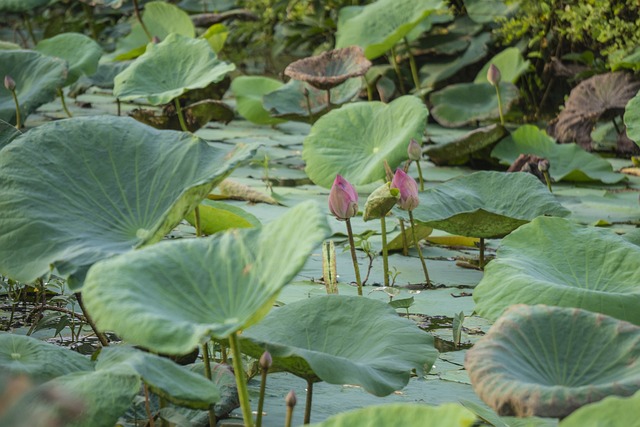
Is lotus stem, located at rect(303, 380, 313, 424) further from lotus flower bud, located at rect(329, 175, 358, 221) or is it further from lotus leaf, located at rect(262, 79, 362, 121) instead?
lotus leaf, located at rect(262, 79, 362, 121)

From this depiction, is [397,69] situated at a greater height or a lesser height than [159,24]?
lesser

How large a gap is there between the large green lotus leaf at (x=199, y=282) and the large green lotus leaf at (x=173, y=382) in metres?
0.05

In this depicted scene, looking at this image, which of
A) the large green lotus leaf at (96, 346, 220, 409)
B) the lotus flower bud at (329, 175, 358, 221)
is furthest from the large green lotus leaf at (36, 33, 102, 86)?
the large green lotus leaf at (96, 346, 220, 409)

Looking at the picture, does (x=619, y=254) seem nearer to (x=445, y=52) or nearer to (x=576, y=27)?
(x=576, y=27)

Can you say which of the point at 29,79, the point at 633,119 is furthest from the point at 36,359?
the point at 29,79

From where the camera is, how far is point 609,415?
85 cm

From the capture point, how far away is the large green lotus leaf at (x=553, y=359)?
3.28 feet

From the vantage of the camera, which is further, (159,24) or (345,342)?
(159,24)

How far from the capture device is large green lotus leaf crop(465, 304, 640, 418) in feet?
3.28

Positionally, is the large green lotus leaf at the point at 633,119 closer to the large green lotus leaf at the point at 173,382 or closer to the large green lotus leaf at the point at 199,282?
the large green lotus leaf at the point at 199,282

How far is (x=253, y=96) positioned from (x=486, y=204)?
6.49 ft

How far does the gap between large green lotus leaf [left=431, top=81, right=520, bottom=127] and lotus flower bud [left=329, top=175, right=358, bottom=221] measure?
7.51 feet

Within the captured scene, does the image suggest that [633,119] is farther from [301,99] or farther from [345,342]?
[301,99]

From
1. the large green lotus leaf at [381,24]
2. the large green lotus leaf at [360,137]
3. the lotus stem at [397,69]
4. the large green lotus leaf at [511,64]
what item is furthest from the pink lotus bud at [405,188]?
the lotus stem at [397,69]
